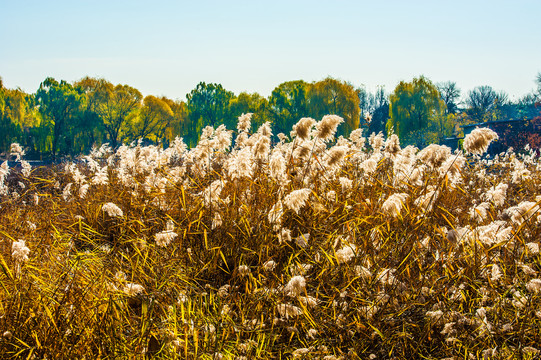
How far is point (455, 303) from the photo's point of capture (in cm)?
293

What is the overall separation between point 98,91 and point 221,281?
48314 mm

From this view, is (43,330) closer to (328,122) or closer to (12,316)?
(12,316)

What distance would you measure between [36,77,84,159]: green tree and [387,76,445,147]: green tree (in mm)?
35781

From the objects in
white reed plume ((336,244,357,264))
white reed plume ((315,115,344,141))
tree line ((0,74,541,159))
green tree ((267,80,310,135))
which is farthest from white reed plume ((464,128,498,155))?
green tree ((267,80,310,135))

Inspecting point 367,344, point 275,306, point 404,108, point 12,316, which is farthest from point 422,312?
point 404,108

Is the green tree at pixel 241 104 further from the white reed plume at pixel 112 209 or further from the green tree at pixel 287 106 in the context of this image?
the white reed plume at pixel 112 209

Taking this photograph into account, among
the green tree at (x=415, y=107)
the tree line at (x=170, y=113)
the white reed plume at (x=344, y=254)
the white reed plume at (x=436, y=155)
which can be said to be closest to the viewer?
the white reed plume at (x=344, y=254)

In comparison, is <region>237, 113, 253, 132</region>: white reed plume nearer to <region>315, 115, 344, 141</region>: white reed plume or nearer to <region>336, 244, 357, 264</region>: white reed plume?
<region>315, 115, 344, 141</region>: white reed plume

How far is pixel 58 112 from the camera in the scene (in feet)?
125

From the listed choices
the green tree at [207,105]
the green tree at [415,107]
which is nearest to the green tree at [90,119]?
the green tree at [207,105]

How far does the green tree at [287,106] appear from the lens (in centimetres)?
4522

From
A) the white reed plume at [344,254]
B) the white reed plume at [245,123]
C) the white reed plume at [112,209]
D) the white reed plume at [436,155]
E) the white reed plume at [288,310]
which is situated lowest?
the white reed plume at [288,310]

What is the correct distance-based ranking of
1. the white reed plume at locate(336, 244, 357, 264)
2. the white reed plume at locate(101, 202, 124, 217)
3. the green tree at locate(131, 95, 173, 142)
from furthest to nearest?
the green tree at locate(131, 95, 173, 142) < the white reed plume at locate(101, 202, 124, 217) < the white reed plume at locate(336, 244, 357, 264)

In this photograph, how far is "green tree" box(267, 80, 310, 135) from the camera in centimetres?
4522
